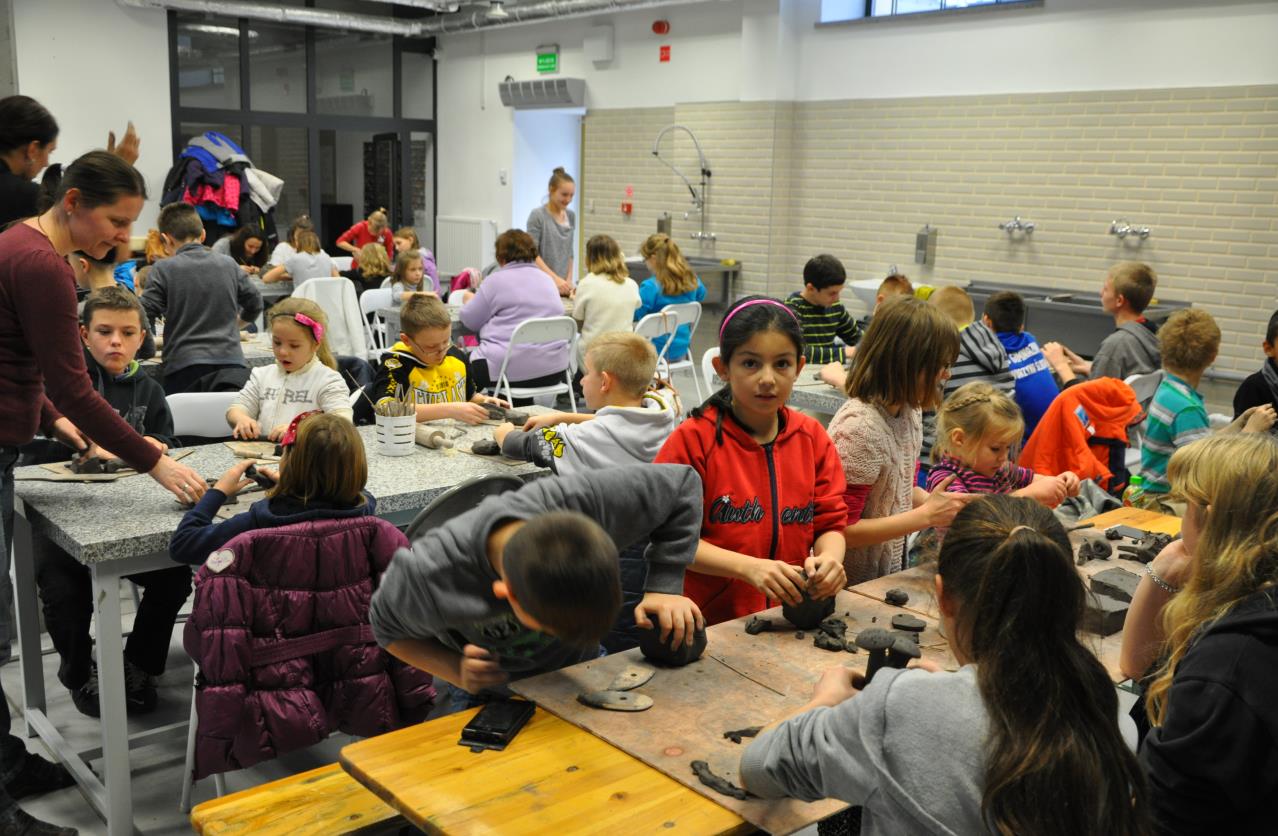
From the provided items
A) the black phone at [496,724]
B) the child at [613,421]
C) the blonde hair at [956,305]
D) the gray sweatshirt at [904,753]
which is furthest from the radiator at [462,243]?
the gray sweatshirt at [904,753]

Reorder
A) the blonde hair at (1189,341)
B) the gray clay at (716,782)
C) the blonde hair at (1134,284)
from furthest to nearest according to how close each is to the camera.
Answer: the blonde hair at (1134,284) < the blonde hair at (1189,341) < the gray clay at (716,782)

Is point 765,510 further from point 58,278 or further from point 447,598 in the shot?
point 58,278

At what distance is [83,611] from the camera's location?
318cm

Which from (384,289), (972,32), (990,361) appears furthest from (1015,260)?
(384,289)

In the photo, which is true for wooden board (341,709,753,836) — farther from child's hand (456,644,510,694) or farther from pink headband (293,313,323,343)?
pink headband (293,313,323,343)

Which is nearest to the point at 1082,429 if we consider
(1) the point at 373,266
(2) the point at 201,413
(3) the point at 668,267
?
(2) the point at 201,413

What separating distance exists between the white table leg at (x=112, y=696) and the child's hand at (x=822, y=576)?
1.65 m

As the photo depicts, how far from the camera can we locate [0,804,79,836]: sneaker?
2557 millimetres

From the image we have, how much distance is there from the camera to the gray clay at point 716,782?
156cm

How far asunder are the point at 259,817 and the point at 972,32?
7697mm

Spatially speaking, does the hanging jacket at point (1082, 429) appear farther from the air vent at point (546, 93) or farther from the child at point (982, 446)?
the air vent at point (546, 93)

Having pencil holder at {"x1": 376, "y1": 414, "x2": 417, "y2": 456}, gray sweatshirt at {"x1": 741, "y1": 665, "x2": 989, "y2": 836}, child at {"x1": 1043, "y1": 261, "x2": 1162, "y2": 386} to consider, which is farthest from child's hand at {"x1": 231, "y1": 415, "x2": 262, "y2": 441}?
child at {"x1": 1043, "y1": 261, "x2": 1162, "y2": 386}

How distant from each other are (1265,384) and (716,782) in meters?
3.39

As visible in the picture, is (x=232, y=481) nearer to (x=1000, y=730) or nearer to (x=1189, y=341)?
(x=1000, y=730)
